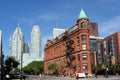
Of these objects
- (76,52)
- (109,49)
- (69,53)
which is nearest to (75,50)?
(76,52)

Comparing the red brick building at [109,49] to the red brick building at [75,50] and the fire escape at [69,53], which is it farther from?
the fire escape at [69,53]

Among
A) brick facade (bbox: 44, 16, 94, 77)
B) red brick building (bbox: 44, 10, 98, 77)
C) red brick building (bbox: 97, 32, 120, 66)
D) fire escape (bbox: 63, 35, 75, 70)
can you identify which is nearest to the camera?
brick facade (bbox: 44, 16, 94, 77)

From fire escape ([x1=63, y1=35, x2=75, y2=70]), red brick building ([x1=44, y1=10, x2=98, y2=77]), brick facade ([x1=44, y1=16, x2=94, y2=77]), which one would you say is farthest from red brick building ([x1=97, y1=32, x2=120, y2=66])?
fire escape ([x1=63, y1=35, x2=75, y2=70])

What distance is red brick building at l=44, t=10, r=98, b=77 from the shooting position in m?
93.3

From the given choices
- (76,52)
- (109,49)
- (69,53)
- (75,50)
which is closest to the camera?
(76,52)

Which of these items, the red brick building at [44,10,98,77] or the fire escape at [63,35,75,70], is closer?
the red brick building at [44,10,98,77]

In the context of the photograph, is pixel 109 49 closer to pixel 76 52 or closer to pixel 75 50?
pixel 75 50

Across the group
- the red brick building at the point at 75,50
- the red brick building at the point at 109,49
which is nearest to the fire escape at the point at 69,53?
the red brick building at the point at 75,50

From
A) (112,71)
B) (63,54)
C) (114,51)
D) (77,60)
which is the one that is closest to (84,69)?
(77,60)

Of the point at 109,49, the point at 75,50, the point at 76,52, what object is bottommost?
the point at 76,52

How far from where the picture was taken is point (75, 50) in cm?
9938

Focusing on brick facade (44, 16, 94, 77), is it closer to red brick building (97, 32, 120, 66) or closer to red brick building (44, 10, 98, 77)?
red brick building (44, 10, 98, 77)

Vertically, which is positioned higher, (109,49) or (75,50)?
(109,49)

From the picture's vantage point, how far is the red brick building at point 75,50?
306ft
